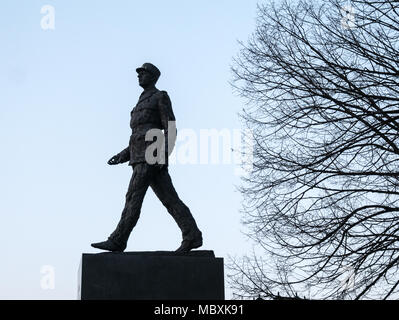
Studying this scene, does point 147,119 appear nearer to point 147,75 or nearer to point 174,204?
point 147,75

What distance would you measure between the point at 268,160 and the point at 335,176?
1128 mm

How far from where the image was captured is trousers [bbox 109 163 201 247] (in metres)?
10.8

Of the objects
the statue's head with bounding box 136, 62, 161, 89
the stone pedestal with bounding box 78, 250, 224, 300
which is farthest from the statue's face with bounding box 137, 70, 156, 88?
the stone pedestal with bounding box 78, 250, 224, 300

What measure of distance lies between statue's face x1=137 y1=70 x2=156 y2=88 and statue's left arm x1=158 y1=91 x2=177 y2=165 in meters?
0.33

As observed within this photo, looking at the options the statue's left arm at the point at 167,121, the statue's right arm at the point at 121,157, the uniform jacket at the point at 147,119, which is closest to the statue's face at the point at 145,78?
the uniform jacket at the point at 147,119

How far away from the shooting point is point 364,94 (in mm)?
12797

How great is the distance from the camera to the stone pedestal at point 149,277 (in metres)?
10.2

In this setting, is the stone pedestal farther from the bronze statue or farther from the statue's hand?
the statue's hand

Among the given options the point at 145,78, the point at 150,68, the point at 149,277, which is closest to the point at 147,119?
the point at 145,78

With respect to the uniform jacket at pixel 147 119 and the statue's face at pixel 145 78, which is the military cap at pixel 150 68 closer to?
the statue's face at pixel 145 78

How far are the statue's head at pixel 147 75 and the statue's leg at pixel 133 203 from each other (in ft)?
3.93
